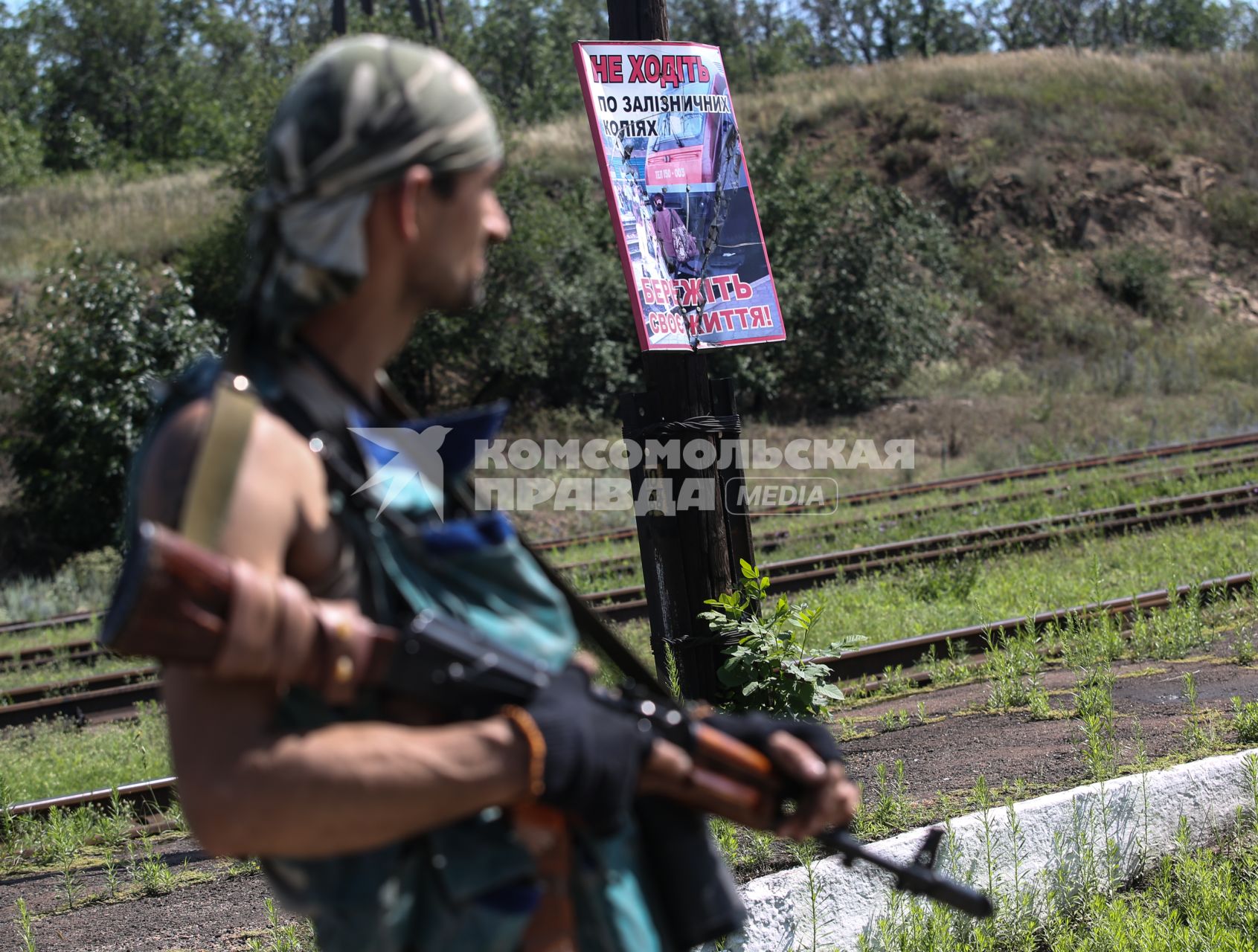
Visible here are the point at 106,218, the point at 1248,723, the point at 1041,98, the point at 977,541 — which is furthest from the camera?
the point at 1041,98

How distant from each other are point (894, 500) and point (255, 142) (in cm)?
1847

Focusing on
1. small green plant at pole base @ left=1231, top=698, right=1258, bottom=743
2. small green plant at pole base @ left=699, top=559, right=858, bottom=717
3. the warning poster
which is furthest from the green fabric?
small green plant at pole base @ left=1231, top=698, right=1258, bottom=743

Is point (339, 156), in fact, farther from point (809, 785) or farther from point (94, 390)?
point (94, 390)

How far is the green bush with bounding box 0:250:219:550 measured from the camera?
2027 cm

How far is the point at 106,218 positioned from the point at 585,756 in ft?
112

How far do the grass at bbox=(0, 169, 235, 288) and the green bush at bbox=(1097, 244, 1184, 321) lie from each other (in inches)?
886

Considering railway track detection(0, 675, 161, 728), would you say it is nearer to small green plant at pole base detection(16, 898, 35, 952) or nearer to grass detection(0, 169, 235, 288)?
small green plant at pole base detection(16, 898, 35, 952)

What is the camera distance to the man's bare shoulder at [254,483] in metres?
1.52

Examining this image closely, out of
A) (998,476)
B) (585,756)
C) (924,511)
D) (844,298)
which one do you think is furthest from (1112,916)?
(844,298)

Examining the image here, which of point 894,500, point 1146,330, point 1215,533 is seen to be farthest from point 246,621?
point 1146,330

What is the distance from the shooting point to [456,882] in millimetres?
1650

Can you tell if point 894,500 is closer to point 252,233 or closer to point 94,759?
point 94,759

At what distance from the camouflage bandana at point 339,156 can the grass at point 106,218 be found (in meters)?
28.6

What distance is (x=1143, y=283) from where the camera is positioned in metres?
32.8
